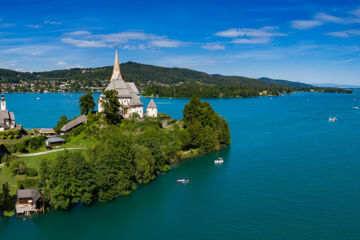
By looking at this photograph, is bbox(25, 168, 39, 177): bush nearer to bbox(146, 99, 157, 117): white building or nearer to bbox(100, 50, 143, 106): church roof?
bbox(100, 50, 143, 106): church roof

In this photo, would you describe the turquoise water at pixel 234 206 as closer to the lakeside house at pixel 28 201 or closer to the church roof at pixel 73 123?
the lakeside house at pixel 28 201

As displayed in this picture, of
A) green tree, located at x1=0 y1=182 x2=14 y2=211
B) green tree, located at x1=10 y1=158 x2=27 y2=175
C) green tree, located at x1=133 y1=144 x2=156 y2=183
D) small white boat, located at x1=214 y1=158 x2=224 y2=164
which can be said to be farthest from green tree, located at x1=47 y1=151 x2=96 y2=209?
small white boat, located at x1=214 y1=158 x2=224 y2=164

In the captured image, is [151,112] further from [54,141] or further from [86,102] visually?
[54,141]

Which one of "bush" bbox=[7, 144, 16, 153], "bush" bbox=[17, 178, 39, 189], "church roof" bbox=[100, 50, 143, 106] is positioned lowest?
"bush" bbox=[17, 178, 39, 189]

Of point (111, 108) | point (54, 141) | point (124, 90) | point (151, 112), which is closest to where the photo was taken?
point (54, 141)

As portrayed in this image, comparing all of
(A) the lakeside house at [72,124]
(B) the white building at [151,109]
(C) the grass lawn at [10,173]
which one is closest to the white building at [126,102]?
(B) the white building at [151,109]

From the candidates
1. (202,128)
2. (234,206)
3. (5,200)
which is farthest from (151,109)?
(5,200)
